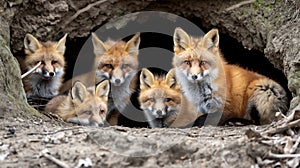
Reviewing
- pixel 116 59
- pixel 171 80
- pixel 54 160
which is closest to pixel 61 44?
pixel 116 59

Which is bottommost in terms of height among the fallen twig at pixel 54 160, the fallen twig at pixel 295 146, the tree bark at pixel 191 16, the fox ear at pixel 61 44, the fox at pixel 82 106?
the fox at pixel 82 106

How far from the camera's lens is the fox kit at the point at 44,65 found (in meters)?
7.57

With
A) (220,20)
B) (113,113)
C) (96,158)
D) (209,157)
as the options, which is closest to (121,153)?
(96,158)

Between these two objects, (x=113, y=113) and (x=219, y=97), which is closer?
(x=219, y=97)

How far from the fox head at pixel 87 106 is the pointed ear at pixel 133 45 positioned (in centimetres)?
95

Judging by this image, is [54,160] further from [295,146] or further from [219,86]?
[219,86]

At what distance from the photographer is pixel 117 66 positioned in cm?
766

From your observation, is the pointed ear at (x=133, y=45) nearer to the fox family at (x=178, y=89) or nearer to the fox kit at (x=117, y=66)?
the fox kit at (x=117, y=66)

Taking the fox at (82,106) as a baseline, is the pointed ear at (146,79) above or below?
above

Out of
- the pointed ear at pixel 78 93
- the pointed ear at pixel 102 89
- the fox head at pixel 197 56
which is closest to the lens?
the fox head at pixel 197 56

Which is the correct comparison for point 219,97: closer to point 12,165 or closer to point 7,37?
point 7,37

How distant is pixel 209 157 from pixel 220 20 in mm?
4127

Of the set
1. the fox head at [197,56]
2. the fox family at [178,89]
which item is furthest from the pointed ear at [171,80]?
the fox head at [197,56]

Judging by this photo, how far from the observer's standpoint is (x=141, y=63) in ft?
27.6
